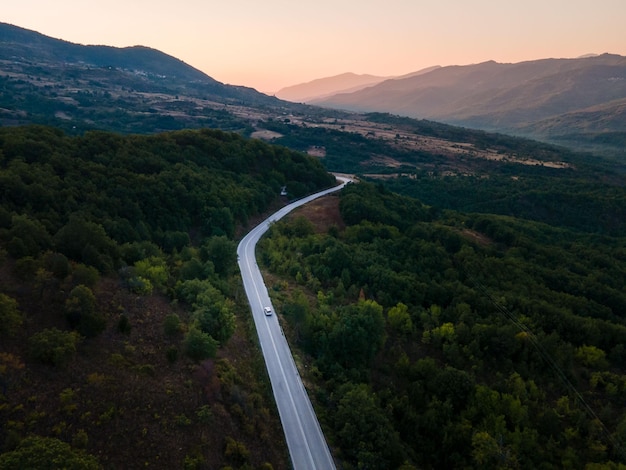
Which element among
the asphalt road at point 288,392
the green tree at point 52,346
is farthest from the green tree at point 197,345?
the green tree at point 52,346

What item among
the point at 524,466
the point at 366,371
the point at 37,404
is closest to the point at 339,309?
the point at 366,371

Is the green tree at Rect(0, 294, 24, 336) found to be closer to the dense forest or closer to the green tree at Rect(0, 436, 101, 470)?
the green tree at Rect(0, 436, 101, 470)

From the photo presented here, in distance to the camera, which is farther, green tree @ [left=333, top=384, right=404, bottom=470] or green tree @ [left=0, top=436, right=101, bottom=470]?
green tree @ [left=333, top=384, right=404, bottom=470]

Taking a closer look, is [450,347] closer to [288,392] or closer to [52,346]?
[288,392]

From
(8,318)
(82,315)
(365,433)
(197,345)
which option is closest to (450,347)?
(365,433)

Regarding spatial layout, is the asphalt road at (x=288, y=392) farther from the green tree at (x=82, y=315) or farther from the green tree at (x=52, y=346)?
the green tree at (x=52, y=346)

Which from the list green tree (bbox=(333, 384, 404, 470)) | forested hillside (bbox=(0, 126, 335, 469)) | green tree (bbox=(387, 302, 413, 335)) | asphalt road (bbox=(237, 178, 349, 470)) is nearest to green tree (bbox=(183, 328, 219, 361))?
forested hillside (bbox=(0, 126, 335, 469))
